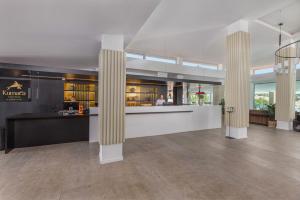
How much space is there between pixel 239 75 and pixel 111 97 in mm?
4608

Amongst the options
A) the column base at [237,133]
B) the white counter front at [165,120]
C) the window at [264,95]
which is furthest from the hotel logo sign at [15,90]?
the window at [264,95]

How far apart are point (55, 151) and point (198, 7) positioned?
18.4 feet

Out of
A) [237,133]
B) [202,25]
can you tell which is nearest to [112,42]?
[202,25]

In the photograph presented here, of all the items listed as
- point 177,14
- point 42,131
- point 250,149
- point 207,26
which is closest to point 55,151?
point 42,131

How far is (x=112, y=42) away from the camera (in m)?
3.76

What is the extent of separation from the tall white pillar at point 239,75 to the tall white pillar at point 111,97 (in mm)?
4206

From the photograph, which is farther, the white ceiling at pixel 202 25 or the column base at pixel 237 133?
the column base at pixel 237 133

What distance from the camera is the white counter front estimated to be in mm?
5980

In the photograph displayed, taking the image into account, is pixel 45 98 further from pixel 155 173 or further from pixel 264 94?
pixel 264 94

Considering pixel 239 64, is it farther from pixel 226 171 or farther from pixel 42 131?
pixel 42 131

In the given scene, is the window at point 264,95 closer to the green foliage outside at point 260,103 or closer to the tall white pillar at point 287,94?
the green foliage outside at point 260,103

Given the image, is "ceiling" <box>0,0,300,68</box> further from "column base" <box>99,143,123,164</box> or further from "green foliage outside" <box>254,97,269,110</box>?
"green foliage outside" <box>254,97,269,110</box>

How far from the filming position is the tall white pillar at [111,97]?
3.71m

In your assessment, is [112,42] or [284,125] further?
[284,125]
